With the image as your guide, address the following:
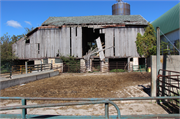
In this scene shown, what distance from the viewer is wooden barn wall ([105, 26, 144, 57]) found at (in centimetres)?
1897

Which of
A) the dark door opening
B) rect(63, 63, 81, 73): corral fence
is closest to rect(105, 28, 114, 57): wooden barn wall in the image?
the dark door opening

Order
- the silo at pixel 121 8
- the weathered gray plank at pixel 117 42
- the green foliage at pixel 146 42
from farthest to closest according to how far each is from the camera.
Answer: the silo at pixel 121 8 → the weathered gray plank at pixel 117 42 → the green foliage at pixel 146 42

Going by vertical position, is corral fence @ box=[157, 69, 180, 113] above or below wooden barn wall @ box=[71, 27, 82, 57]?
below

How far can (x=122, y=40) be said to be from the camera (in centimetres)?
1916

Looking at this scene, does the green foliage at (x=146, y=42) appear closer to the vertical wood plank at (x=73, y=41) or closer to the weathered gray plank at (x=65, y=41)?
the vertical wood plank at (x=73, y=41)

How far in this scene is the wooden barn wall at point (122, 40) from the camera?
62.2ft

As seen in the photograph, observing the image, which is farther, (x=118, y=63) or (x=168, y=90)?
(x=118, y=63)

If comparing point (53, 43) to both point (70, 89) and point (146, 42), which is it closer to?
point (70, 89)

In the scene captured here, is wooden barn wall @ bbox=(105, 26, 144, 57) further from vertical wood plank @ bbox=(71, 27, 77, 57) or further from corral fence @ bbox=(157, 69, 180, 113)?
corral fence @ bbox=(157, 69, 180, 113)

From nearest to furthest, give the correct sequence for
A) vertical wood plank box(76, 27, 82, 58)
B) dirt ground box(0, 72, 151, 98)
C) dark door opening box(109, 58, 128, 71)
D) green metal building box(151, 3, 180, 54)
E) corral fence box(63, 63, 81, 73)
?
dirt ground box(0, 72, 151, 98) < green metal building box(151, 3, 180, 54) < corral fence box(63, 63, 81, 73) < vertical wood plank box(76, 27, 82, 58) < dark door opening box(109, 58, 128, 71)

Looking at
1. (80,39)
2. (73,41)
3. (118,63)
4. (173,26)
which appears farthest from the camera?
(118,63)

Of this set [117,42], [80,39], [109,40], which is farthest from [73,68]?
[117,42]

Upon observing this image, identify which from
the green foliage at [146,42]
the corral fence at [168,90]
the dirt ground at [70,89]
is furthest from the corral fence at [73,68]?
the corral fence at [168,90]

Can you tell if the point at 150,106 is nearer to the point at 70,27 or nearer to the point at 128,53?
the point at 128,53
